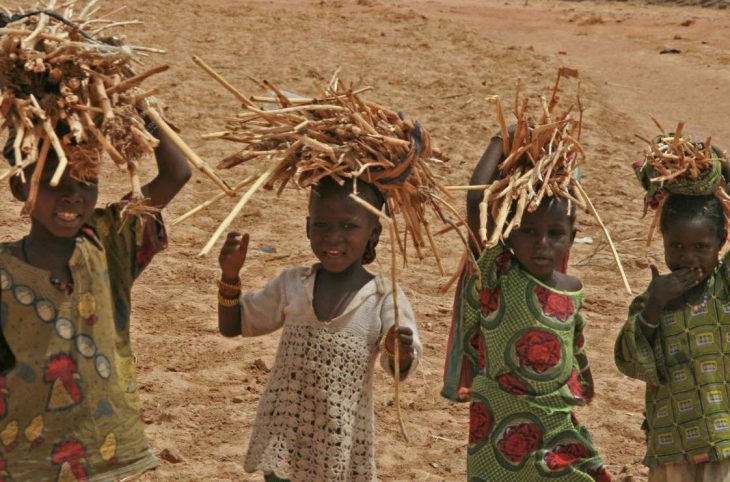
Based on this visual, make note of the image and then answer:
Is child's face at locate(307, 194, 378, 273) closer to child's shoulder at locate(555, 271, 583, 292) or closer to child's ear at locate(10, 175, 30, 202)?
child's shoulder at locate(555, 271, 583, 292)

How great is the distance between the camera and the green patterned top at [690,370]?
4.65 metres

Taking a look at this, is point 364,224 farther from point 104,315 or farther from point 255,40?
point 255,40

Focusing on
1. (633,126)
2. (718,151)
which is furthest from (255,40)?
(718,151)

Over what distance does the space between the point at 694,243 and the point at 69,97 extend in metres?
2.33

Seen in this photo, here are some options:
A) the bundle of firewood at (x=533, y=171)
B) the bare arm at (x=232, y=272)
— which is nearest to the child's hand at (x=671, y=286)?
the bundle of firewood at (x=533, y=171)

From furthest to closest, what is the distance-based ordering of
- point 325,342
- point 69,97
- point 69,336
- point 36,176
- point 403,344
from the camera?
point 325,342 < point 403,344 < point 69,336 < point 69,97 < point 36,176

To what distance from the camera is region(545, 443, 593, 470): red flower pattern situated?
14.8 ft

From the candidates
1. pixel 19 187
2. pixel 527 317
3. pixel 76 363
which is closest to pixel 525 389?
pixel 527 317

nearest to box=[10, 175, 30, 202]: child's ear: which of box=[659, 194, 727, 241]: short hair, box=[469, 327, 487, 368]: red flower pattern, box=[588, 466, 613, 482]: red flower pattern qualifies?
box=[469, 327, 487, 368]: red flower pattern

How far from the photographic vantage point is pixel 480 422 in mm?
4586

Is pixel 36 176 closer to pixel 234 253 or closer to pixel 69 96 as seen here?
pixel 69 96

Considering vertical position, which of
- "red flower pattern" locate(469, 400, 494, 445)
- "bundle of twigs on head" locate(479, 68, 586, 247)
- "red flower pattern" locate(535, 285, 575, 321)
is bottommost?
"red flower pattern" locate(469, 400, 494, 445)

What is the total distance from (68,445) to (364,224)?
3.90 feet

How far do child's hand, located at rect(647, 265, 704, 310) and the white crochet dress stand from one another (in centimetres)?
97
